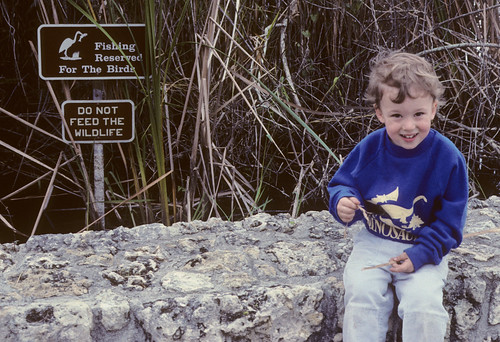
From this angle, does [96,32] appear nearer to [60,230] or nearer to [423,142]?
[60,230]

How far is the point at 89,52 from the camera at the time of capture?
213 centimetres

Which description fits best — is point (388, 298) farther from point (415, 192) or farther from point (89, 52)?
point (89, 52)

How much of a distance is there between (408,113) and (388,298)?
426 millimetres

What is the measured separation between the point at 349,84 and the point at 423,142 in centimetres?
127

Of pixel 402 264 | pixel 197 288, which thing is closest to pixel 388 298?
pixel 402 264

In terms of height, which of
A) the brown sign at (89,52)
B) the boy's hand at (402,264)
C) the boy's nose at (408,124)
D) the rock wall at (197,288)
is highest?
the brown sign at (89,52)

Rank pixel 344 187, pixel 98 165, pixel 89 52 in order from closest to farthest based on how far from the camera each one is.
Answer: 1. pixel 344 187
2. pixel 89 52
3. pixel 98 165

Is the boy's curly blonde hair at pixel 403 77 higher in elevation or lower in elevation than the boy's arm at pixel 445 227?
higher

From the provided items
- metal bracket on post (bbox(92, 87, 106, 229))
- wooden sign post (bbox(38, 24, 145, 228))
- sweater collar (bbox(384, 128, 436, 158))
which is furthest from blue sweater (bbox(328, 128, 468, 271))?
metal bracket on post (bbox(92, 87, 106, 229))

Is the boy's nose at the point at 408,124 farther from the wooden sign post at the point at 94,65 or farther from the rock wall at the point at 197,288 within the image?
the wooden sign post at the point at 94,65

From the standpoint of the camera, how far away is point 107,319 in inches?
57.4

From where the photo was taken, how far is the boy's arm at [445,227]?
142 cm

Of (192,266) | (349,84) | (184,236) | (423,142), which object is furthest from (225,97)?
(423,142)

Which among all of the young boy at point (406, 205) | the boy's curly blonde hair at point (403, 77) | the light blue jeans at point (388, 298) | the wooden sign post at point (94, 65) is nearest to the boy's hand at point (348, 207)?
the young boy at point (406, 205)
